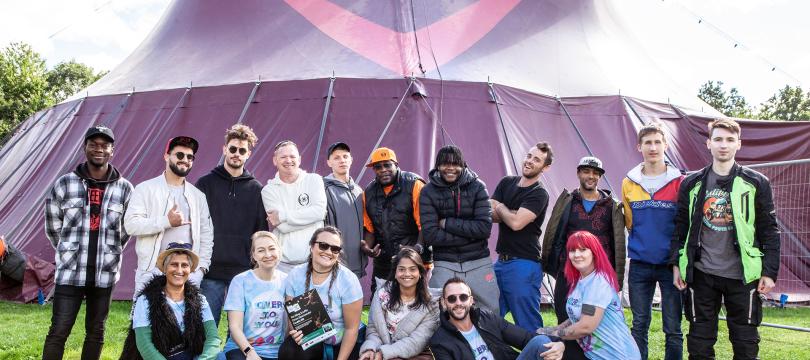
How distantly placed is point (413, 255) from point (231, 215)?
1.20m

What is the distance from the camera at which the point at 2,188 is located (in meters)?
7.86

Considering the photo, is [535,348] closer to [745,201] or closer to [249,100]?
[745,201]

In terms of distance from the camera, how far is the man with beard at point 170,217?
3.69m

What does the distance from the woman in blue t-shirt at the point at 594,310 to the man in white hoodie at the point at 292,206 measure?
59.8 inches

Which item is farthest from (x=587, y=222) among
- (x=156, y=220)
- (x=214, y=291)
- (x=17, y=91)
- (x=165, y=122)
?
(x=17, y=91)

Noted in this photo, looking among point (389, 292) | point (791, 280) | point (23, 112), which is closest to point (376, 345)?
point (389, 292)

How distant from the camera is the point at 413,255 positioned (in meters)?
3.67

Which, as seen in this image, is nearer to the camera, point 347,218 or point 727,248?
point 727,248

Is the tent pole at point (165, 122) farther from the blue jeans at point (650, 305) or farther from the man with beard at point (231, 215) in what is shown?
the blue jeans at point (650, 305)

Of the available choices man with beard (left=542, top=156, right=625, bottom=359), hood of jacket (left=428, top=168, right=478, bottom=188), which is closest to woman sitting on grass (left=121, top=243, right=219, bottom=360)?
hood of jacket (left=428, top=168, right=478, bottom=188)

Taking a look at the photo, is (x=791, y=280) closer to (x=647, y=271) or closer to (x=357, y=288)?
(x=647, y=271)

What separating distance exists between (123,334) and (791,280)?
588 cm

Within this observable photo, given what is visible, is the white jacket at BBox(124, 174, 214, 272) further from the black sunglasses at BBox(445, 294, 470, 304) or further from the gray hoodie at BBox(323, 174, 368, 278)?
the black sunglasses at BBox(445, 294, 470, 304)

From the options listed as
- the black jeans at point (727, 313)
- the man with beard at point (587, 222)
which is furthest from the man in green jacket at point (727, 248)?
the man with beard at point (587, 222)
